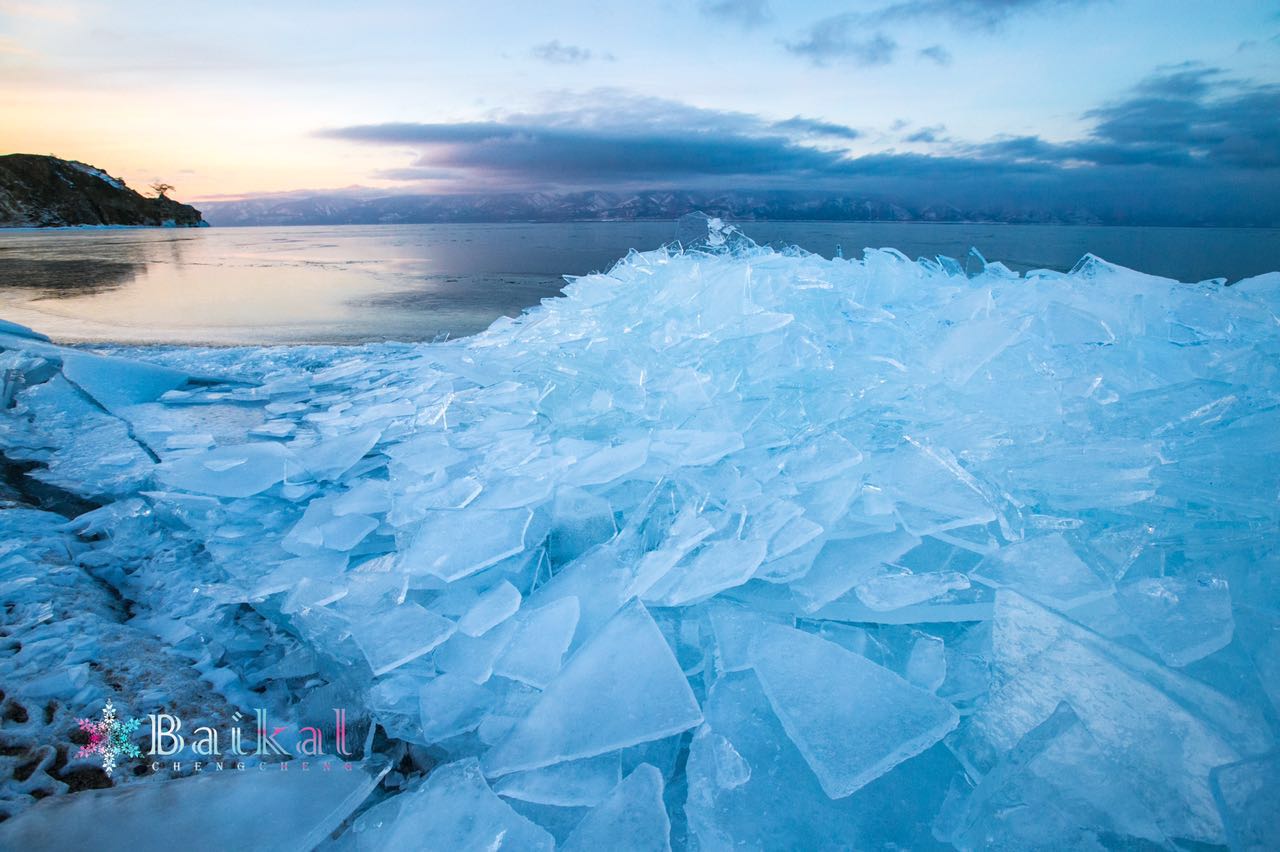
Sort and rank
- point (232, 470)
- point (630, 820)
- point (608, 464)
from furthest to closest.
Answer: point (232, 470) → point (608, 464) → point (630, 820)

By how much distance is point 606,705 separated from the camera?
4.16 ft

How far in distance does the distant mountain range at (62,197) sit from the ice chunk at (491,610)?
6316cm

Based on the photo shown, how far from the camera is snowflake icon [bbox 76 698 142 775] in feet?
3.94

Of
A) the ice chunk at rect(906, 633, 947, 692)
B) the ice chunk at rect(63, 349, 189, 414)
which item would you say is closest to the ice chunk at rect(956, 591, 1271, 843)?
the ice chunk at rect(906, 633, 947, 692)

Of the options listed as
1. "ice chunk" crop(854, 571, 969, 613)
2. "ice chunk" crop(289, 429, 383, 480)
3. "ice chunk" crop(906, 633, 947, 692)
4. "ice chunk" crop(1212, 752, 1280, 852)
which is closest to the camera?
"ice chunk" crop(1212, 752, 1280, 852)

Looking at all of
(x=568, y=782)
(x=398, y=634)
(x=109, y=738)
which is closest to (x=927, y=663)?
(x=568, y=782)

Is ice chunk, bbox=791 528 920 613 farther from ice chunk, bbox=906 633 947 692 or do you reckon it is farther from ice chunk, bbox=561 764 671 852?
ice chunk, bbox=561 764 671 852

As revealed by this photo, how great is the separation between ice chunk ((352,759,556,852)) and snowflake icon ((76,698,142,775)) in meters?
0.53

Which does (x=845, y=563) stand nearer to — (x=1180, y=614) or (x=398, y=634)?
(x=1180, y=614)

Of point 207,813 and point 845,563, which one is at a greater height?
point 845,563

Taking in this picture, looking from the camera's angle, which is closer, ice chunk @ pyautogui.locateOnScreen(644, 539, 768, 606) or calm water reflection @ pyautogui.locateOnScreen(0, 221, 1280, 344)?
ice chunk @ pyautogui.locateOnScreen(644, 539, 768, 606)

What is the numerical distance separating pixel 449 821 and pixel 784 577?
36.6 inches

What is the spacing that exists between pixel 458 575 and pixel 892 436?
155 centimetres

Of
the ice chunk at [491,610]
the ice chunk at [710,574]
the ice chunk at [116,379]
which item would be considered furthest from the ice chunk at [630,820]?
the ice chunk at [116,379]
